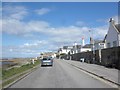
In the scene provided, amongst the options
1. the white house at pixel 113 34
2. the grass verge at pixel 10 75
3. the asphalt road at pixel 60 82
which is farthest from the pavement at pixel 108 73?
the white house at pixel 113 34

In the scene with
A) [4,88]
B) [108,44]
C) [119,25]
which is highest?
[119,25]

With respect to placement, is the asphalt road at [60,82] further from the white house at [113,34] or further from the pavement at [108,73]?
the white house at [113,34]

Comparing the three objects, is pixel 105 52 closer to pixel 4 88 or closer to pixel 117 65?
pixel 117 65

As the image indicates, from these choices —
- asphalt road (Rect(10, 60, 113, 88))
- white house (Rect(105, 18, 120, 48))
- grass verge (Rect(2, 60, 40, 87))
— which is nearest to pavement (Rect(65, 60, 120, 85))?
asphalt road (Rect(10, 60, 113, 88))

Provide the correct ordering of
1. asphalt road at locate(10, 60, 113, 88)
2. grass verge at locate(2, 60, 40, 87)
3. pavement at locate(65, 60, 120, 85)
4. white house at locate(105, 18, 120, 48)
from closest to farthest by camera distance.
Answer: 1. asphalt road at locate(10, 60, 113, 88)
2. grass verge at locate(2, 60, 40, 87)
3. pavement at locate(65, 60, 120, 85)
4. white house at locate(105, 18, 120, 48)

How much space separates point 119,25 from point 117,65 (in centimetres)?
3086

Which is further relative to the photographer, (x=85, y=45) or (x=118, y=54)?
(x=85, y=45)

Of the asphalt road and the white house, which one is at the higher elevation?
the white house

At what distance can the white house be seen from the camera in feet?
204

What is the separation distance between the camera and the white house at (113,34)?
6233 cm

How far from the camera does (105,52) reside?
152ft

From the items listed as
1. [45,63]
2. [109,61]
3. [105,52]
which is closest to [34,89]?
[109,61]

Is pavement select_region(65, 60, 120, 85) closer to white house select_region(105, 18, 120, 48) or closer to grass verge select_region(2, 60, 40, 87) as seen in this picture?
grass verge select_region(2, 60, 40, 87)

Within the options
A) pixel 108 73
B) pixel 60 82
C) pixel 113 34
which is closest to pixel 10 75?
pixel 60 82
